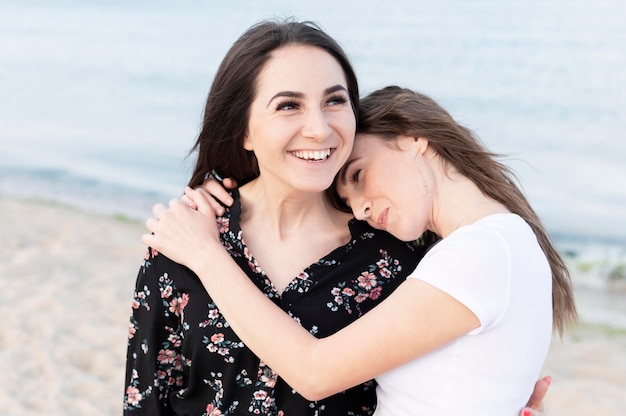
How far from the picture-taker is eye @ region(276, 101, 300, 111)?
2693 millimetres

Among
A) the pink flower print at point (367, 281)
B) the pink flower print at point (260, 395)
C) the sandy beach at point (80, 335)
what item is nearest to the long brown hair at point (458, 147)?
the pink flower print at point (367, 281)

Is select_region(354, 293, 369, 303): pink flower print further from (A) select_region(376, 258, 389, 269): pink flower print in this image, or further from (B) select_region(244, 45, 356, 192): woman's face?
(B) select_region(244, 45, 356, 192): woman's face

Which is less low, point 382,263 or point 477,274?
point 477,274

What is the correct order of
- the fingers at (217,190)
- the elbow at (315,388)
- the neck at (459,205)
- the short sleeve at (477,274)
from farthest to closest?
the fingers at (217,190)
the neck at (459,205)
the elbow at (315,388)
the short sleeve at (477,274)

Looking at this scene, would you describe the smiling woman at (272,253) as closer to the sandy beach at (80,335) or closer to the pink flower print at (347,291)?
the pink flower print at (347,291)

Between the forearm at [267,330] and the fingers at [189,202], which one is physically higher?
the fingers at [189,202]

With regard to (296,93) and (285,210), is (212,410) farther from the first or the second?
(296,93)

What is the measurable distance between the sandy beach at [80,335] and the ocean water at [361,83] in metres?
1.43

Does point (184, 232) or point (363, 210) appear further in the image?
point (363, 210)

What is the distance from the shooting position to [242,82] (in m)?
2.82

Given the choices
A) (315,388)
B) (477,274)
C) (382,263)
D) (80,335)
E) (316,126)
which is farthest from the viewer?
(80,335)

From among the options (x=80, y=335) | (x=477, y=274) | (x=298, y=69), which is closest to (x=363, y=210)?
(x=298, y=69)

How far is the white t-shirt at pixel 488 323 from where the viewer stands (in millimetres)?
2305

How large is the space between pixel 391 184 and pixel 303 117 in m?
0.39
